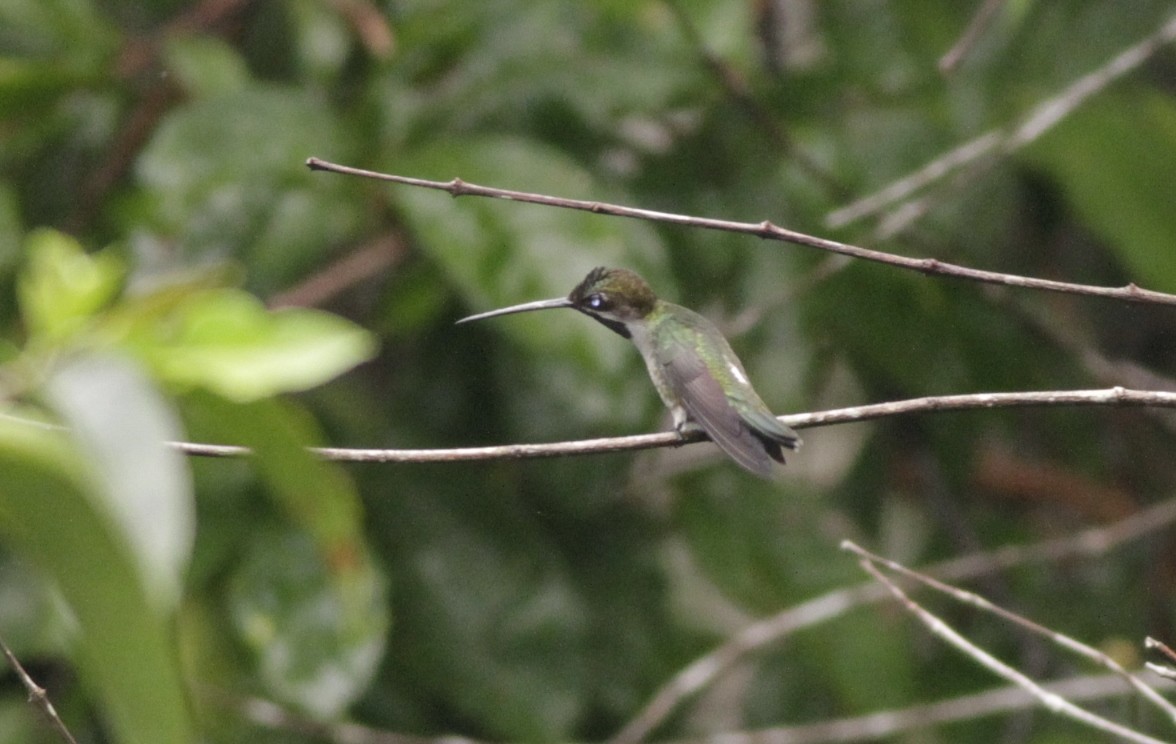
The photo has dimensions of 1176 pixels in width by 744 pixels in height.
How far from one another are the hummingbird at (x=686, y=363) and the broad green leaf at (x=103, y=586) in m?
1.59

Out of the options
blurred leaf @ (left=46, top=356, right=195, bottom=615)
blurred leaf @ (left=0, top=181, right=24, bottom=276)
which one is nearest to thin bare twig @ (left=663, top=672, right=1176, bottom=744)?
blurred leaf @ (left=0, top=181, right=24, bottom=276)

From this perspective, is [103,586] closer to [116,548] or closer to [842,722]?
[116,548]

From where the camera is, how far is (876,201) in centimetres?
290

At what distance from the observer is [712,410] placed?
2.35 metres

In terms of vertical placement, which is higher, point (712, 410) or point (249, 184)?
point (249, 184)

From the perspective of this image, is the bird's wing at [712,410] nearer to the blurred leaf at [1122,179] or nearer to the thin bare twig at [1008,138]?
the thin bare twig at [1008,138]

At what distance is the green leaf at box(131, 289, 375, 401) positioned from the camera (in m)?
1.05

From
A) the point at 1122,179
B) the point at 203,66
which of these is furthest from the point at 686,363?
the point at 203,66

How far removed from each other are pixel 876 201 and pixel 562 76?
2.55 ft

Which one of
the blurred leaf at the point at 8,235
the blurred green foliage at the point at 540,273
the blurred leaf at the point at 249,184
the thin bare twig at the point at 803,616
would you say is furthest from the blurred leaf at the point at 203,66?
the thin bare twig at the point at 803,616

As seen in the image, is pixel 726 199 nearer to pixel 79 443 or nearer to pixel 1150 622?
pixel 1150 622

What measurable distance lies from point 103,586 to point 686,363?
6.78 feet

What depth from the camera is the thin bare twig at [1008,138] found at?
9.54 ft

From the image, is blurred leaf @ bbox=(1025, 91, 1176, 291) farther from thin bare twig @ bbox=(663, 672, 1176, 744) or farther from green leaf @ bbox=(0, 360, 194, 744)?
green leaf @ bbox=(0, 360, 194, 744)
